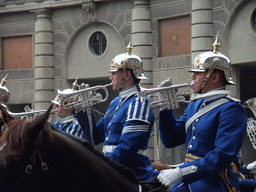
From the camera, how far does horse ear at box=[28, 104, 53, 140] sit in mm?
3275

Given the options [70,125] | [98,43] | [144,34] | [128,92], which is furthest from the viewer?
[98,43]

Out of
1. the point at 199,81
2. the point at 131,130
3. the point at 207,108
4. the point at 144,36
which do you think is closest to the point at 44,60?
the point at 144,36

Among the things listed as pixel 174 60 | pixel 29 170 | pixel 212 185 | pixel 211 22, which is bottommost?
pixel 212 185

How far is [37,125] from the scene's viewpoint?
3.31 m

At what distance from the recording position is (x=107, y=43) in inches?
738

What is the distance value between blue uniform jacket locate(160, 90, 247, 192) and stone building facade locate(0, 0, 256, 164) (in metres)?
10.9

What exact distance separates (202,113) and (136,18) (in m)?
13.4

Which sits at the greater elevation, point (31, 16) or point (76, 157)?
point (31, 16)

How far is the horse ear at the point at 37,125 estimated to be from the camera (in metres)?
3.28

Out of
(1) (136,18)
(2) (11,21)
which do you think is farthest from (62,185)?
(2) (11,21)

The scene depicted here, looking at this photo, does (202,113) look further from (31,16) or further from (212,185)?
(31,16)

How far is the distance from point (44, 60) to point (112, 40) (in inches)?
109

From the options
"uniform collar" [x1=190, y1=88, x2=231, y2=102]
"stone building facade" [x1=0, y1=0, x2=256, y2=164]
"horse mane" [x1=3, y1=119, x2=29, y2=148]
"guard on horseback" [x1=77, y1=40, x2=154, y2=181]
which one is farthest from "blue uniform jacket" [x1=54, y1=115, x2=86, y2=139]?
"stone building facade" [x1=0, y1=0, x2=256, y2=164]

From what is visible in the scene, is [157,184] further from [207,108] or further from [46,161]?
[46,161]
